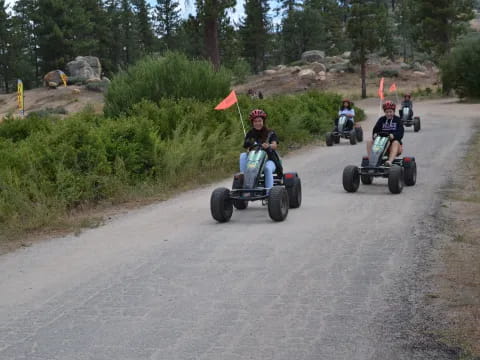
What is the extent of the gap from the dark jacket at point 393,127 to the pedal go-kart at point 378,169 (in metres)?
0.10

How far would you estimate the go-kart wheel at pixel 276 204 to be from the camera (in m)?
9.23

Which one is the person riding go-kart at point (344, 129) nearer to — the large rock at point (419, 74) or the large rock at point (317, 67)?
the large rock at point (419, 74)

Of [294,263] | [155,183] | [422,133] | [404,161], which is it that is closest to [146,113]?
[155,183]

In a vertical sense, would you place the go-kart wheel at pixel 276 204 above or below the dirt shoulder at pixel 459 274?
above

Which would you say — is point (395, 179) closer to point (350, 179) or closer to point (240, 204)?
point (350, 179)

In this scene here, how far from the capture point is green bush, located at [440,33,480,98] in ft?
150

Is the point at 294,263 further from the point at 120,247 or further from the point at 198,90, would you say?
the point at 198,90

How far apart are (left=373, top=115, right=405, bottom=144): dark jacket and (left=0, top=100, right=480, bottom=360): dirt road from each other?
7.21 feet

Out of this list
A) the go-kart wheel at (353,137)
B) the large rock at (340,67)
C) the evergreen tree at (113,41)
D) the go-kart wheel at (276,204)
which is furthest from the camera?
the evergreen tree at (113,41)

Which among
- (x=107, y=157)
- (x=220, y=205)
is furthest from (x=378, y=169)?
(x=107, y=157)

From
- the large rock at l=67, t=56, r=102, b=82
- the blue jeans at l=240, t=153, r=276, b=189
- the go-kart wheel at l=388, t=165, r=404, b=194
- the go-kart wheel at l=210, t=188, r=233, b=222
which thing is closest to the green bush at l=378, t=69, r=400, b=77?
the large rock at l=67, t=56, r=102, b=82

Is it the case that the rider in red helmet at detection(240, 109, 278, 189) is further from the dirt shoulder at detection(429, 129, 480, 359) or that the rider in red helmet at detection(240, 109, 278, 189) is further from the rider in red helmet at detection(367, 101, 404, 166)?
the rider in red helmet at detection(367, 101, 404, 166)

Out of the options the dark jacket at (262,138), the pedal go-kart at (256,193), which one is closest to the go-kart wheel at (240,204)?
the pedal go-kart at (256,193)

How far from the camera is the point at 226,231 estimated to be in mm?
8906
